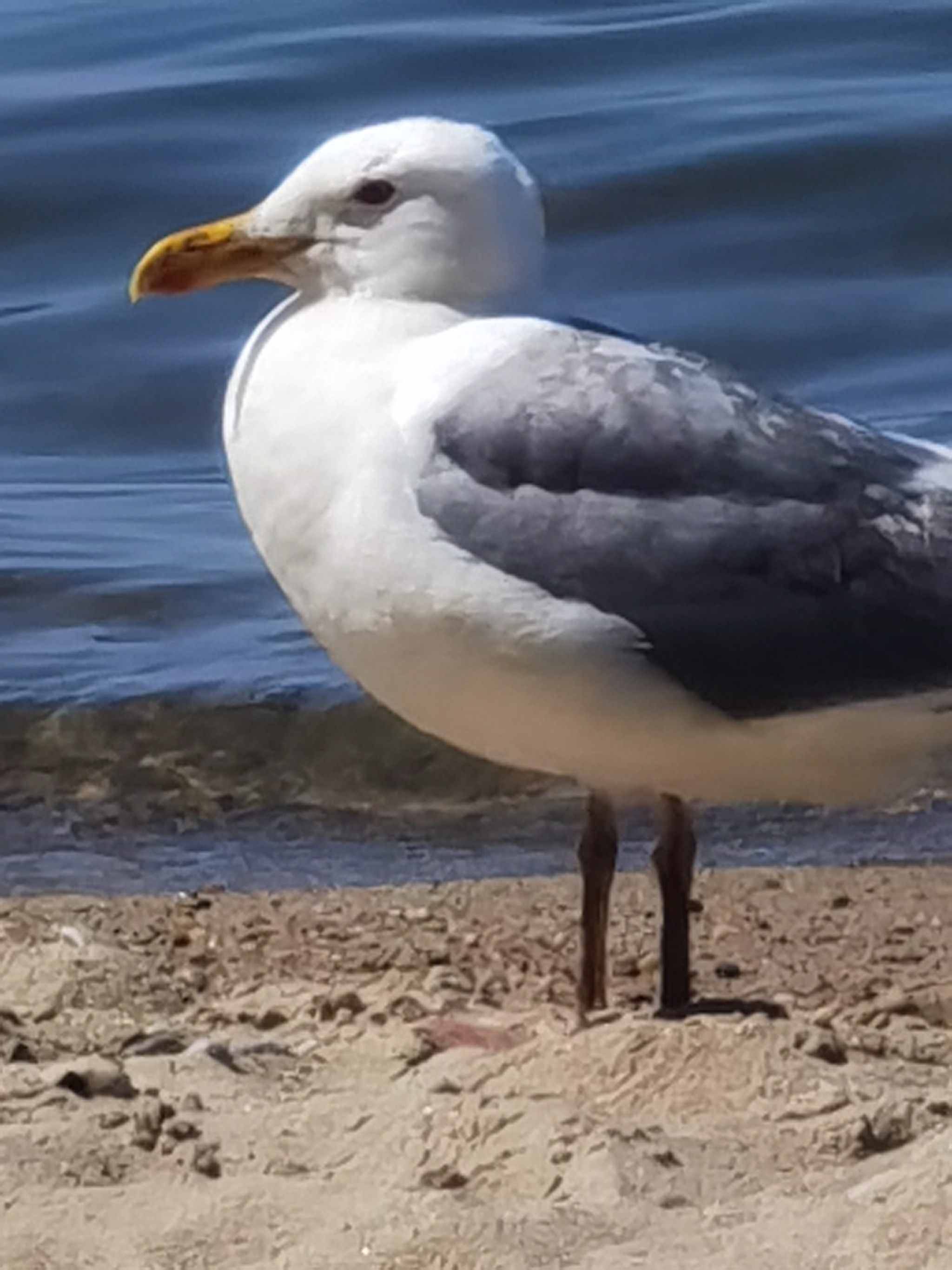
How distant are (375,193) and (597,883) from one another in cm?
121

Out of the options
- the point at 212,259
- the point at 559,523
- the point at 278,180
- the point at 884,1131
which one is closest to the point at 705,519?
the point at 559,523

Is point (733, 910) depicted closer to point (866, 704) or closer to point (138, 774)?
point (866, 704)

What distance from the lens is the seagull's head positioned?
5.13 metres

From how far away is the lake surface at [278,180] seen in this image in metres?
9.10

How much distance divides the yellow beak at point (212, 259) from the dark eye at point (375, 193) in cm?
13

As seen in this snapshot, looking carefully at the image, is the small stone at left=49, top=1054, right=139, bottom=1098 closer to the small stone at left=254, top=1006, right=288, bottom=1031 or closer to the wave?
the small stone at left=254, top=1006, right=288, bottom=1031

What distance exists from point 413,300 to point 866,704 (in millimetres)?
988

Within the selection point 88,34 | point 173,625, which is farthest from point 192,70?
point 173,625

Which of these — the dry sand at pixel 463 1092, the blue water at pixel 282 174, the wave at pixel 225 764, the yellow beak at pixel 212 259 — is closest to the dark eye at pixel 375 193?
the yellow beak at pixel 212 259

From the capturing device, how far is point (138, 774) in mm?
7844

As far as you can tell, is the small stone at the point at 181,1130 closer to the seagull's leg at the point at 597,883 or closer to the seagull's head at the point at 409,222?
the seagull's leg at the point at 597,883

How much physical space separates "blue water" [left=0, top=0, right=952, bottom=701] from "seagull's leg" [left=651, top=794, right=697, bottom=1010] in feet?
9.93

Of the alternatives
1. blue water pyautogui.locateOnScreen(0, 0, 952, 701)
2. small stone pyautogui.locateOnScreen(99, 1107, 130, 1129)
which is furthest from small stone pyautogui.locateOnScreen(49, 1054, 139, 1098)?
blue water pyautogui.locateOnScreen(0, 0, 952, 701)

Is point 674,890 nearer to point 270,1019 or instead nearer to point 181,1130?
point 270,1019
